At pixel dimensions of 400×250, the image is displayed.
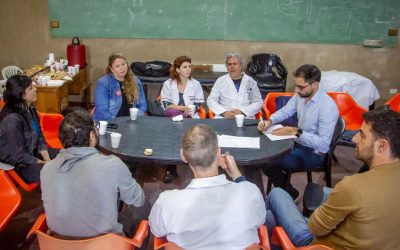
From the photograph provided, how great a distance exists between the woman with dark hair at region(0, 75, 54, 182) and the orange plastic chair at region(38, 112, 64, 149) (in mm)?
581

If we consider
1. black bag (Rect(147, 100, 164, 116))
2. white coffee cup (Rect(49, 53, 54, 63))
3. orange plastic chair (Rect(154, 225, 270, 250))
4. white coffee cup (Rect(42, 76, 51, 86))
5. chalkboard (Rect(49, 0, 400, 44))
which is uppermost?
chalkboard (Rect(49, 0, 400, 44))

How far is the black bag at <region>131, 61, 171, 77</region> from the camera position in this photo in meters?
5.41

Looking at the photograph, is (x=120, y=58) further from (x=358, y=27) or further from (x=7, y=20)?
(x=358, y=27)

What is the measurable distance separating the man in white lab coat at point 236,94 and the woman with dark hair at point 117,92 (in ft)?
2.53

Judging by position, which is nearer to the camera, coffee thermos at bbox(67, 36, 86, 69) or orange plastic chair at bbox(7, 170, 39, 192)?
orange plastic chair at bbox(7, 170, 39, 192)

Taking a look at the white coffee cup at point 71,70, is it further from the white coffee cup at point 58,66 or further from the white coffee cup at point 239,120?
the white coffee cup at point 239,120

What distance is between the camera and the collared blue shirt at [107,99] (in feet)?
11.8

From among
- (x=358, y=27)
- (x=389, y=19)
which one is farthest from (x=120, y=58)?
(x=389, y=19)

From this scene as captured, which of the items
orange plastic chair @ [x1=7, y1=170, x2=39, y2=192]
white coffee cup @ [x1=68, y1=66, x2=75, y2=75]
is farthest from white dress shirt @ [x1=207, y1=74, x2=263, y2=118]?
white coffee cup @ [x1=68, y1=66, x2=75, y2=75]

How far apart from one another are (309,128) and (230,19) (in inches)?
120

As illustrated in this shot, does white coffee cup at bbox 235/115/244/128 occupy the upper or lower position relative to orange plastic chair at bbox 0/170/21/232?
upper

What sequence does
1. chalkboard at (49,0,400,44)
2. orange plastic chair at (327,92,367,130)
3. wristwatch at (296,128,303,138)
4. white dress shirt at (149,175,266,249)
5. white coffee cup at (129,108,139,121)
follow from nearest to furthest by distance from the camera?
white dress shirt at (149,175,266,249)
wristwatch at (296,128,303,138)
white coffee cup at (129,108,139,121)
orange plastic chair at (327,92,367,130)
chalkboard at (49,0,400,44)

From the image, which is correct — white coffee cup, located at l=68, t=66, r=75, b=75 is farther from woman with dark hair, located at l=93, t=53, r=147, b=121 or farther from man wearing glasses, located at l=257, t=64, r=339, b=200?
man wearing glasses, located at l=257, t=64, r=339, b=200

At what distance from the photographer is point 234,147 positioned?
2.71 m
